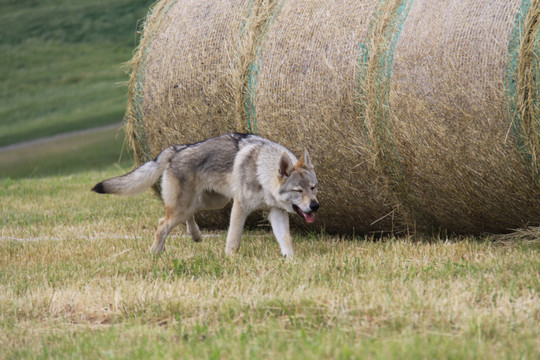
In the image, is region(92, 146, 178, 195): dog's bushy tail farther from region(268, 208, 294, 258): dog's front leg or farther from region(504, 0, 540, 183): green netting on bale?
region(504, 0, 540, 183): green netting on bale

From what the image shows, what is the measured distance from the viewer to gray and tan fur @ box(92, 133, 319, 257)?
637cm

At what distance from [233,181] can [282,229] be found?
66cm

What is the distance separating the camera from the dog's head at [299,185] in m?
6.29

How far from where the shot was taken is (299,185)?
20.7ft

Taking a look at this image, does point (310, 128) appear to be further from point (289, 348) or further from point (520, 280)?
point (289, 348)

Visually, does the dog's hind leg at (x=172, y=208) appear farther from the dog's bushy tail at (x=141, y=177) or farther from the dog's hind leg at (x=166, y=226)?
the dog's bushy tail at (x=141, y=177)

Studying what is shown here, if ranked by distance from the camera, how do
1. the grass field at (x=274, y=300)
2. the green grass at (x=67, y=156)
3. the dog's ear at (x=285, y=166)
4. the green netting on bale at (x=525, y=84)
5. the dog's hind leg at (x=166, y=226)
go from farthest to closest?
the green grass at (x=67, y=156) → the dog's hind leg at (x=166, y=226) → the dog's ear at (x=285, y=166) → the green netting on bale at (x=525, y=84) → the grass field at (x=274, y=300)

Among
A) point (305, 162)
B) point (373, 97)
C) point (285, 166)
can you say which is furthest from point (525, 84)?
point (285, 166)

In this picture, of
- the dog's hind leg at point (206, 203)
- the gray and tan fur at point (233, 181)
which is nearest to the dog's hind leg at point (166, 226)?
the gray and tan fur at point (233, 181)

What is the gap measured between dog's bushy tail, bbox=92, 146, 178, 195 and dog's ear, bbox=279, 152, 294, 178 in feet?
4.01

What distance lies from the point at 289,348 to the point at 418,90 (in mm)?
3194

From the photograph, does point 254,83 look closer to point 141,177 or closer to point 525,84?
point 141,177

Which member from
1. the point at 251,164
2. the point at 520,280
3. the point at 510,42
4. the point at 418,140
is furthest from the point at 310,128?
the point at 520,280

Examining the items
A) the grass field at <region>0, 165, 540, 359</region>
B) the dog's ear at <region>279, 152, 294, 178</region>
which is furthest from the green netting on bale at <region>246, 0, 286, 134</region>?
the grass field at <region>0, 165, 540, 359</region>
